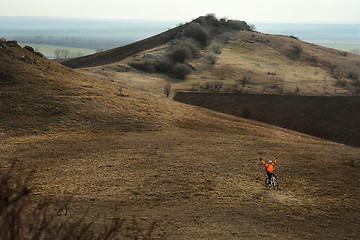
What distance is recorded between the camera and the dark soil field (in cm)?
2939

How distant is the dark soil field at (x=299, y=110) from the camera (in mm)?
29391

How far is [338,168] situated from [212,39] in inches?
2734

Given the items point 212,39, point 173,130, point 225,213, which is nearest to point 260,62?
point 212,39

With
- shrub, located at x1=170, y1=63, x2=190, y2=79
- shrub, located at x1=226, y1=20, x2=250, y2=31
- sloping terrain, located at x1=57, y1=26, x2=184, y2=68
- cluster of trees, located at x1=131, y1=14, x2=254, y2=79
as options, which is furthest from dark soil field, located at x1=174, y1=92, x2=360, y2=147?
shrub, located at x1=226, y1=20, x2=250, y2=31

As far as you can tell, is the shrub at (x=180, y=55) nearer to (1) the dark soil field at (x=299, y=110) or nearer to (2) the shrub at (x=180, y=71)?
(2) the shrub at (x=180, y=71)

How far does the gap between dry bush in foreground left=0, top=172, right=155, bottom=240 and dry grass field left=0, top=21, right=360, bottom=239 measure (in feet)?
1.56

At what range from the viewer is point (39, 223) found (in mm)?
8258

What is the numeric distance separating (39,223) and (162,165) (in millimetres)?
7822

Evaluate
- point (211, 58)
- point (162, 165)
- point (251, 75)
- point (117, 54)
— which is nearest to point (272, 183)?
point (162, 165)

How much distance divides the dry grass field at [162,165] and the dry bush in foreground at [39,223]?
475 millimetres

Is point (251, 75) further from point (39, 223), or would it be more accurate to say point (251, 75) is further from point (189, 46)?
point (39, 223)

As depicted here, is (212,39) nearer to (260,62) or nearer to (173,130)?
(260,62)

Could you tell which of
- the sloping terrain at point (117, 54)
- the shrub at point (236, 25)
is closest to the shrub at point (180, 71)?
the sloping terrain at point (117, 54)

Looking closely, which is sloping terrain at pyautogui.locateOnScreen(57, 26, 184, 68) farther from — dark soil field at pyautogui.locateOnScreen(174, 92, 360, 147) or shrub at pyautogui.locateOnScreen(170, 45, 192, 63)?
dark soil field at pyautogui.locateOnScreen(174, 92, 360, 147)
